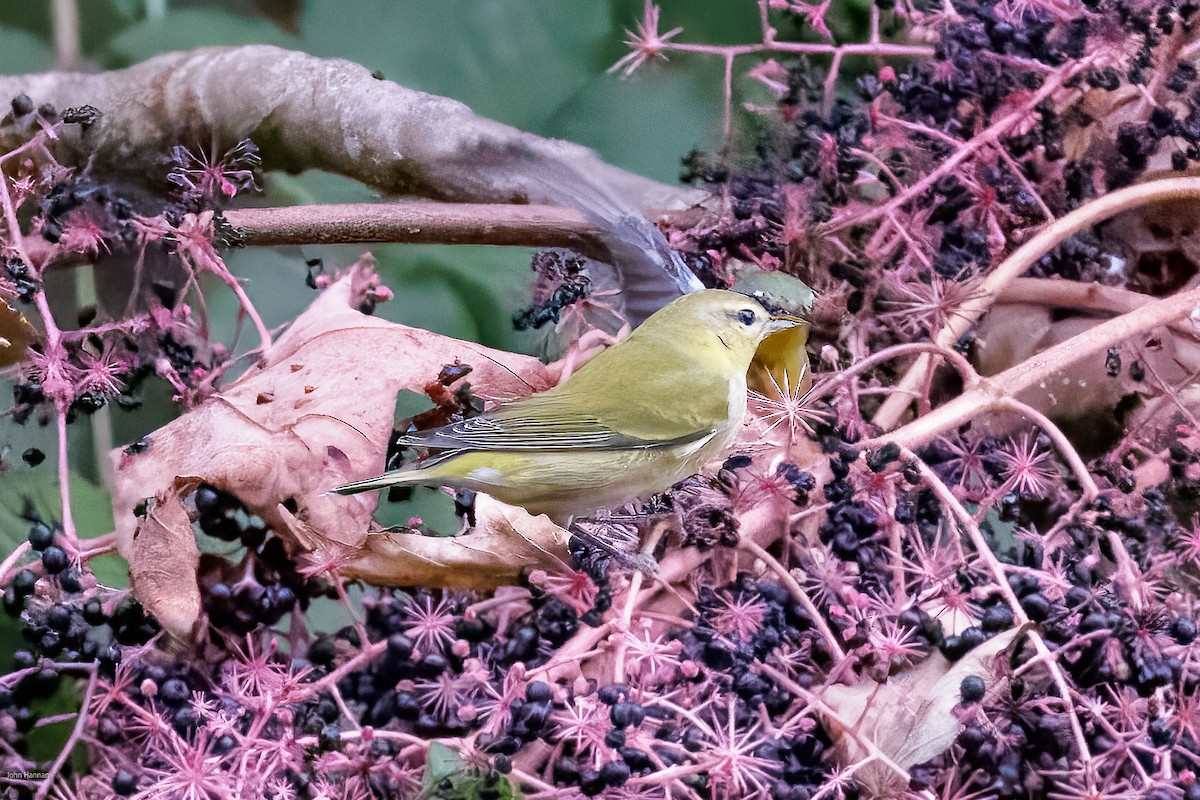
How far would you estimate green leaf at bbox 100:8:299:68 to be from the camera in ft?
3.21

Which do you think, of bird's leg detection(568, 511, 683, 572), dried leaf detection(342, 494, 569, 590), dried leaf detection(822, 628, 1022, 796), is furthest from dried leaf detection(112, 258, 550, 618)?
dried leaf detection(822, 628, 1022, 796)

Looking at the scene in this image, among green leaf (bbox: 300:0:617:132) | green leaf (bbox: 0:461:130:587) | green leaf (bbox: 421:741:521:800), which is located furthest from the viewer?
green leaf (bbox: 300:0:617:132)

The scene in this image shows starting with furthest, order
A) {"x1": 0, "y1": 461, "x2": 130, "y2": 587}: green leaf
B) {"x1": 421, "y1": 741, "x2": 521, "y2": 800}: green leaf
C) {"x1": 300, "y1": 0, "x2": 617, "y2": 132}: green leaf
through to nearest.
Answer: {"x1": 300, "y1": 0, "x2": 617, "y2": 132}: green leaf, {"x1": 0, "y1": 461, "x2": 130, "y2": 587}: green leaf, {"x1": 421, "y1": 741, "x2": 521, "y2": 800}: green leaf

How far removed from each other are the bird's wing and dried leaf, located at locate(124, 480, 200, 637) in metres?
0.23

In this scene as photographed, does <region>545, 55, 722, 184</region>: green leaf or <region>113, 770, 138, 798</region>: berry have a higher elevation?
<region>545, 55, 722, 184</region>: green leaf

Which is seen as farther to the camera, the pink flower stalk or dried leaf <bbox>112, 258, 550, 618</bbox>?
the pink flower stalk

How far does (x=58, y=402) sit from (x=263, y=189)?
12.1 inches

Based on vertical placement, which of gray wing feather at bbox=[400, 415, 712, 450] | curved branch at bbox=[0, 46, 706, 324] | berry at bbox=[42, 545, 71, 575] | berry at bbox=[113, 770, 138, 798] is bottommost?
berry at bbox=[113, 770, 138, 798]

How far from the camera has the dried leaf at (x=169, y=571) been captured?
0.86m

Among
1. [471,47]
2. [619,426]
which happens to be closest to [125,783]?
[619,426]

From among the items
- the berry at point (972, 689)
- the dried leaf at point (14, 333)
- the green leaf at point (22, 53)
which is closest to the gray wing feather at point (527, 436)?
the berry at point (972, 689)

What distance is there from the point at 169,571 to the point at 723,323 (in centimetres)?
60

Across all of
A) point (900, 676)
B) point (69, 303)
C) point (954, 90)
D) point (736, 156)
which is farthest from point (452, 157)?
point (900, 676)

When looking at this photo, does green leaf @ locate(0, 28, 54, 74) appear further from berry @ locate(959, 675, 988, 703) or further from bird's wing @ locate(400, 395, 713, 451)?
berry @ locate(959, 675, 988, 703)
